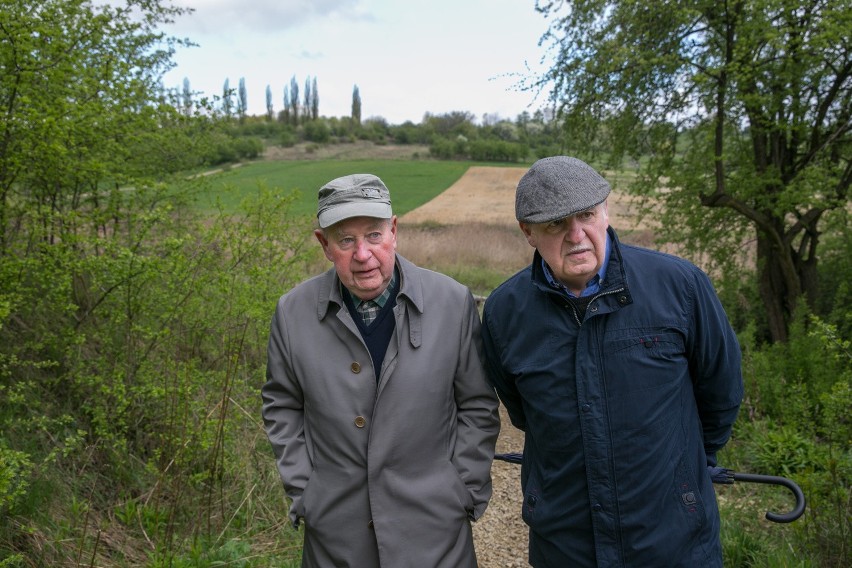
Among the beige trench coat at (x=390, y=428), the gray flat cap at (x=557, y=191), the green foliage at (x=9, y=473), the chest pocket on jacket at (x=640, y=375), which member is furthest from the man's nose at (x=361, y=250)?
the green foliage at (x=9, y=473)

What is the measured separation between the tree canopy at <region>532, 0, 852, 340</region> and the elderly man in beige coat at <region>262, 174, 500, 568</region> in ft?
19.6

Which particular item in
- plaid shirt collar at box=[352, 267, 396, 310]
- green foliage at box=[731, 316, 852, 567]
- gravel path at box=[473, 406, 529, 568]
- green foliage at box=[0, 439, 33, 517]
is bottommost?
gravel path at box=[473, 406, 529, 568]

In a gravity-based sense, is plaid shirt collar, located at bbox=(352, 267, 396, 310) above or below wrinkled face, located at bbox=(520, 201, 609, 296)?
below

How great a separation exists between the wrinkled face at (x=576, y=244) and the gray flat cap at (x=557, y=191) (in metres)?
0.05

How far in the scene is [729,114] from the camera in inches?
333

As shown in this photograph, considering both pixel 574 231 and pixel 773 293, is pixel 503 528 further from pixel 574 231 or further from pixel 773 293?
pixel 773 293

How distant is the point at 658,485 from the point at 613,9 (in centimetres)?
759

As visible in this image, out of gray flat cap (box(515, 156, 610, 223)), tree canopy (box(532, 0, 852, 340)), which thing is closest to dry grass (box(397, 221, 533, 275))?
tree canopy (box(532, 0, 852, 340))

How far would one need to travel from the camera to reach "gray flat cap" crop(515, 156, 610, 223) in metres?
1.88

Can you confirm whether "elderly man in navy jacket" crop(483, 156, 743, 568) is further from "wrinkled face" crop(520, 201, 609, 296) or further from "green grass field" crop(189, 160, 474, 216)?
"green grass field" crop(189, 160, 474, 216)

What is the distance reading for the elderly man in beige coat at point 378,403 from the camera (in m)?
2.12

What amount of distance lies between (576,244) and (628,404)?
0.48 metres

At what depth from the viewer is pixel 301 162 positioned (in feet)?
144

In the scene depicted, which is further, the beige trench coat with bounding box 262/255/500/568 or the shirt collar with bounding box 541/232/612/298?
the beige trench coat with bounding box 262/255/500/568
